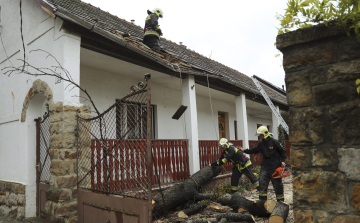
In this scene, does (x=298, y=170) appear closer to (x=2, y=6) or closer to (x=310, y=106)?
(x=310, y=106)

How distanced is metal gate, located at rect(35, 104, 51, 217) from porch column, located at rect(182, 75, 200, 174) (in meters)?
3.61

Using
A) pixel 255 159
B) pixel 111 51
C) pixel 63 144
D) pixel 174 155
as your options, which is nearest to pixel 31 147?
pixel 63 144

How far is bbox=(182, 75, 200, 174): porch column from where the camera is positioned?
7973mm

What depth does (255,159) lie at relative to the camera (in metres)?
11.7

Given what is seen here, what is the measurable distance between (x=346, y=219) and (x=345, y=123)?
28.1 inches

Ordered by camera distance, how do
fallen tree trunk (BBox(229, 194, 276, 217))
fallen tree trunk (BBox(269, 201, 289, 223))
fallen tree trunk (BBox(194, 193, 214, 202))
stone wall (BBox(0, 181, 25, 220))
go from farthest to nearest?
fallen tree trunk (BBox(194, 193, 214, 202)) < stone wall (BBox(0, 181, 25, 220)) < fallen tree trunk (BBox(229, 194, 276, 217)) < fallen tree trunk (BBox(269, 201, 289, 223))

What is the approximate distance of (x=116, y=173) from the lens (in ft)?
16.1

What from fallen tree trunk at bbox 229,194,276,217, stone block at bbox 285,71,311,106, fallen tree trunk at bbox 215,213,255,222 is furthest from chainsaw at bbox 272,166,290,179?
stone block at bbox 285,71,311,106

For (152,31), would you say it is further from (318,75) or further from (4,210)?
(318,75)

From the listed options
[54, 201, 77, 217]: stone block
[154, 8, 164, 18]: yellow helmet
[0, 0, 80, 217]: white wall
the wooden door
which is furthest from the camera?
the wooden door

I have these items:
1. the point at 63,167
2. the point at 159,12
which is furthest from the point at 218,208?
the point at 159,12

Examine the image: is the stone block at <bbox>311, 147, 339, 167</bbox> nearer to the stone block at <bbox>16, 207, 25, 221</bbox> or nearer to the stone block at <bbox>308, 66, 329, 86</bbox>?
the stone block at <bbox>308, 66, 329, 86</bbox>

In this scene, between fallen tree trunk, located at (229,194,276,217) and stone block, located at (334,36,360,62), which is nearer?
stone block, located at (334,36,360,62)

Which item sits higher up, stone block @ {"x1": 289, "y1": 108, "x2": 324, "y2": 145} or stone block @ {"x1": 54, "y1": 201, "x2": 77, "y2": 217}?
stone block @ {"x1": 289, "y1": 108, "x2": 324, "y2": 145}
